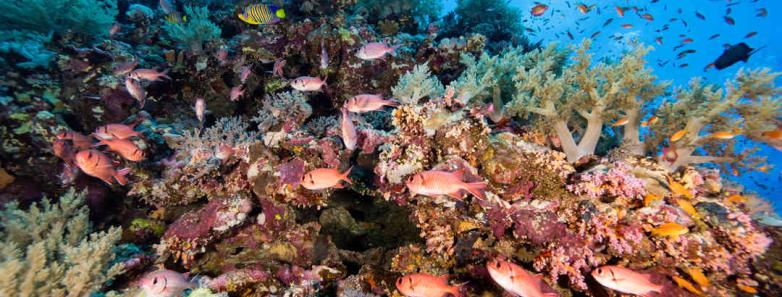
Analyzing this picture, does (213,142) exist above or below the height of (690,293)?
below

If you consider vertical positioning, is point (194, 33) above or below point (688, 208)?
below

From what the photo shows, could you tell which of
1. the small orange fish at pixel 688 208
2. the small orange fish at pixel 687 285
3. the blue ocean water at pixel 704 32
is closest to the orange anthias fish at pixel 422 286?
the small orange fish at pixel 687 285

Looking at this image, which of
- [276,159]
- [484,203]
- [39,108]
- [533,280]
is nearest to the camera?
[533,280]

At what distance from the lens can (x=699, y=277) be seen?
2.98 metres

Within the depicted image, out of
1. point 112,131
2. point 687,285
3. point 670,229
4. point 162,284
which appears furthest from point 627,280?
point 112,131

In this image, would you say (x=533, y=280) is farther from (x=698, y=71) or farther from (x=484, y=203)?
(x=698, y=71)

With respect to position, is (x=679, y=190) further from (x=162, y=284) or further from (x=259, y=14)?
(x=259, y=14)

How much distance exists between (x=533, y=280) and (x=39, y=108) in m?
7.14

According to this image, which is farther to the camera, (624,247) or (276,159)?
(276,159)

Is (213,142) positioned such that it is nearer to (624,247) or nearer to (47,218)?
(47,218)

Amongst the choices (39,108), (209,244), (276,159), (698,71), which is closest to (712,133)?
(276,159)

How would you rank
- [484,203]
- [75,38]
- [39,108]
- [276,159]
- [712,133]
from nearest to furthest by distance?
[484,203], [712,133], [276,159], [39,108], [75,38]

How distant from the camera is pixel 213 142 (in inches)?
183

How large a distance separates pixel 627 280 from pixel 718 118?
8.73ft
